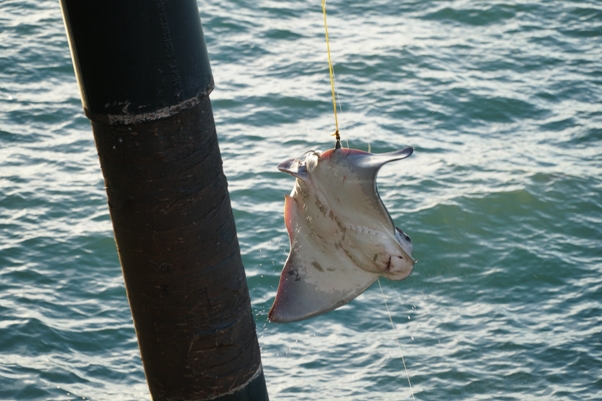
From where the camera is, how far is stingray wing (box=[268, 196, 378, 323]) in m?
4.25

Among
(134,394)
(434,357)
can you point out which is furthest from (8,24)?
(434,357)

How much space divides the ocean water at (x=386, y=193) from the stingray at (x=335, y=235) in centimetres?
196

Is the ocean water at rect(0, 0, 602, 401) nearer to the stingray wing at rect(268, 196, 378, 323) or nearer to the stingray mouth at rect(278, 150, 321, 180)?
the stingray wing at rect(268, 196, 378, 323)

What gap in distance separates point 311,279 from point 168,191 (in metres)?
1.32

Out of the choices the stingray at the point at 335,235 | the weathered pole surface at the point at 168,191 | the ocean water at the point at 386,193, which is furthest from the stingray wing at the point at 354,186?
the ocean water at the point at 386,193

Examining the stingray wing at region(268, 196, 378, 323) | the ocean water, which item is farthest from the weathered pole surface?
the ocean water

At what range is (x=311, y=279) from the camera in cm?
434

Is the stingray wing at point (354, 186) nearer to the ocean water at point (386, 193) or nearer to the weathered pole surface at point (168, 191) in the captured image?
the weathered pole surface at point (168, 191)

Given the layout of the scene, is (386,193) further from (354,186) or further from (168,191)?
(168,191)

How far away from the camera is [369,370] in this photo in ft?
20.8

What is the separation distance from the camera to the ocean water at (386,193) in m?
6.39

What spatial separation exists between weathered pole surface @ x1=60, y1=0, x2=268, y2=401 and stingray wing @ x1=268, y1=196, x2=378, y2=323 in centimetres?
57

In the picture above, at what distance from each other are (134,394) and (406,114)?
543cm

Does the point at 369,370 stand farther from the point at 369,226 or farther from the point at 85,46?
the point at 85,46
